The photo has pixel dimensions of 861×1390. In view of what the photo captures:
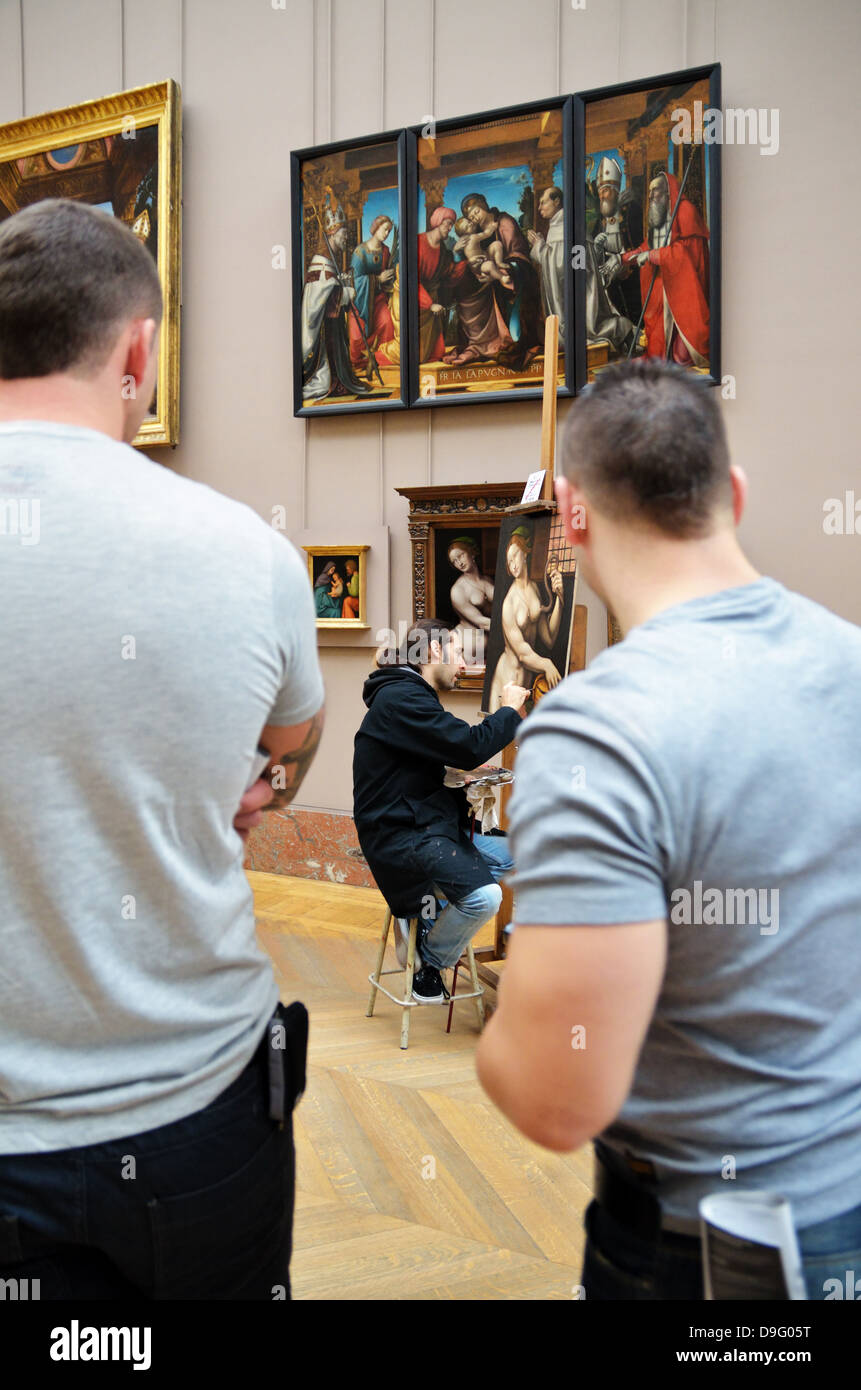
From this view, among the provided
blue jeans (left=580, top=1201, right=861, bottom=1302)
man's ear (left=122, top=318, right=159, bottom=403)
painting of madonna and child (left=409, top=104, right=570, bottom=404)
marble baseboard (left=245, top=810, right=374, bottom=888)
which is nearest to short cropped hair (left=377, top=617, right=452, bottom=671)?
painting of madonna and child (left=409, top=104, right=570, bottom=404)

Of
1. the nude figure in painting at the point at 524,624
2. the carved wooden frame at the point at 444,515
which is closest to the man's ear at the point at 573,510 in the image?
the nude figure in painting at the point at 524,624

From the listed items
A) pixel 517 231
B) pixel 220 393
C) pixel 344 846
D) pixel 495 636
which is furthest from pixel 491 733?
pixel 220 393

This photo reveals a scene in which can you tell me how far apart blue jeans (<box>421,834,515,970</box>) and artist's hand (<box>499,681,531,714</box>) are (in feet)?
2.19

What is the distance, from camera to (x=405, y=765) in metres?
5.07

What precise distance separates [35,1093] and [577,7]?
25.3ft

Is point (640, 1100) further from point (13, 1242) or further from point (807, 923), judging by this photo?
point (13, 1242)

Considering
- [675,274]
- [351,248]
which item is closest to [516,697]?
[675,274]

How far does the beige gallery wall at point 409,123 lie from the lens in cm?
643

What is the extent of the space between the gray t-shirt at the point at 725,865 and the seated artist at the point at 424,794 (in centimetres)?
360

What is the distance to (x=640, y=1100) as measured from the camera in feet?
4.09

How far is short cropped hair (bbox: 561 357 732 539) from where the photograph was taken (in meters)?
1.29

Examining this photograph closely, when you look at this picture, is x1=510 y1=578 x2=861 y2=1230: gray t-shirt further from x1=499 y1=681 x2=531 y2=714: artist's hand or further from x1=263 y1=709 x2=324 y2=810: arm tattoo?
x1=499 y1=681 x2=531 y2=714: artist's hand

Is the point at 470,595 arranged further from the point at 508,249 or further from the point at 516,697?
the point at 516,697

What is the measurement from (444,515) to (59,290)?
627cm
